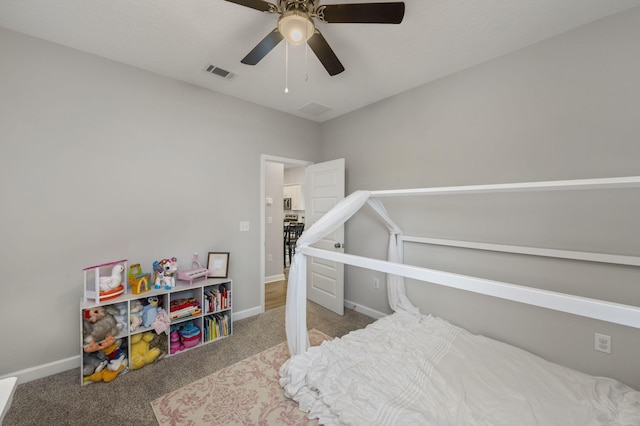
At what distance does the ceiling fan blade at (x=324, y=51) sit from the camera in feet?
5.09

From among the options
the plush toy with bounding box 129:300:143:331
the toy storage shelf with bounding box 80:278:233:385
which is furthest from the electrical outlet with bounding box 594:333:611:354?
the plush toy with bounding box 129:300:143:331

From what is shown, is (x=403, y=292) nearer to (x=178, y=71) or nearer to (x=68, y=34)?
(x=178, y=71)

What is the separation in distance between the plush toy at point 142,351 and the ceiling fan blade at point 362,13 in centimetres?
288

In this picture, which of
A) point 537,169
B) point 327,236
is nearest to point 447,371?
point 537,169

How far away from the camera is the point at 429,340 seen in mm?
2182

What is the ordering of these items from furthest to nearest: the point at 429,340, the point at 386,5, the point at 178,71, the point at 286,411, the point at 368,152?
the point at 368,152 → the point at 178,71 → the point at 429,340 → the point at 286,411 → the point at 386,5

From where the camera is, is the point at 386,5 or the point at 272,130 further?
the point at 272,130

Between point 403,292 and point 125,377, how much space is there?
2.69 meters

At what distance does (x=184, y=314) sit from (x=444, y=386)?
232cm

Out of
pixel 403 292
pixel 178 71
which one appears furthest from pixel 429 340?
pixel 178 71

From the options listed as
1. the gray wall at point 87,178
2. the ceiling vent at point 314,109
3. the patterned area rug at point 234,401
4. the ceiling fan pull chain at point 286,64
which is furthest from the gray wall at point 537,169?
the gray wall at point 87,178

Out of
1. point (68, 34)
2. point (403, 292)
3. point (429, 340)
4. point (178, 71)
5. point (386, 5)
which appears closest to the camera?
point (386, 5)

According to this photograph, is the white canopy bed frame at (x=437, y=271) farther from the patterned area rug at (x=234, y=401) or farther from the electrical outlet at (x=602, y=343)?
the electrical outlet at (x=602, y=343)

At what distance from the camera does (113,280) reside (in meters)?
2.15
